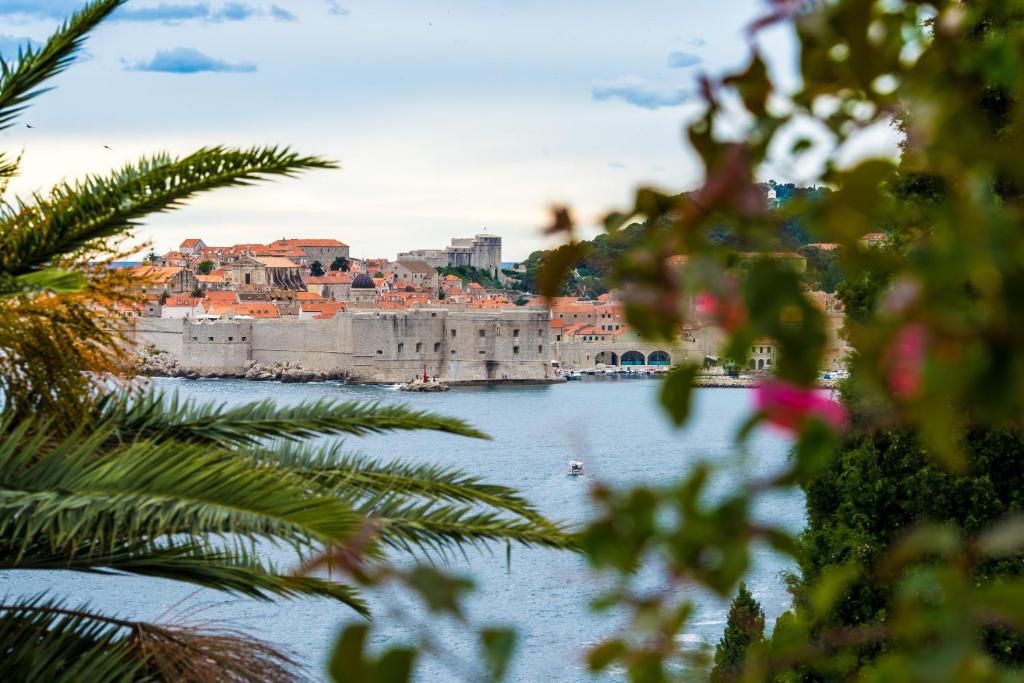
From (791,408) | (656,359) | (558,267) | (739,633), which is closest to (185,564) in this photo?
(558,267)

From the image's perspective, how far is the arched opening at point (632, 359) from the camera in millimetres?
61278

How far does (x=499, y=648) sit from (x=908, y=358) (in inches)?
11.0

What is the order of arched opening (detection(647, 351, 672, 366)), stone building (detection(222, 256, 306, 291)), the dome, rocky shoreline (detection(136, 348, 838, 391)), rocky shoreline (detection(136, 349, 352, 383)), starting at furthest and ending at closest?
1. stone building (detection(222, 256, 306, 291))
2. the dome
3. arched opening (detection(647, 351, 672, 366))
4. rocky shoreline (detection(136, 349, 352, 383))
5. rocky shoreline (detection(136, 348, 838, 391))

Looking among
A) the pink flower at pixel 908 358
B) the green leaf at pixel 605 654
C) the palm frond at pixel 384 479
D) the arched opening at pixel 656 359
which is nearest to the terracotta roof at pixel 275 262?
the arched opening at pixel 656 359

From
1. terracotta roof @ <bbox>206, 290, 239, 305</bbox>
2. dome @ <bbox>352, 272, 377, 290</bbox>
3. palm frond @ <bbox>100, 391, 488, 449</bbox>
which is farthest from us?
dome @ <bbox>352, 272, 377, 290</bbox>

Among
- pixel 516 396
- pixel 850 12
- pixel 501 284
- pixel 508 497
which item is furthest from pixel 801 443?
pixel 501 284

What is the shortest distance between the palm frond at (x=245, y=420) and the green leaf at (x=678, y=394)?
2.59m

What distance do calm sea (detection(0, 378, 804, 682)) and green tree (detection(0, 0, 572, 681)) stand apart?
0.26 meters

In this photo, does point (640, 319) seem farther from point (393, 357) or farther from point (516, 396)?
point (393, 357)

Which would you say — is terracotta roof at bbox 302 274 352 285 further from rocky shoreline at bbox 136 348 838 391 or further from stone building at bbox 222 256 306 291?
rocky shoreline at bbox 136 348 838 391

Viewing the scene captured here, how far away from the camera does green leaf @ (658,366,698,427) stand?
2.58 ft

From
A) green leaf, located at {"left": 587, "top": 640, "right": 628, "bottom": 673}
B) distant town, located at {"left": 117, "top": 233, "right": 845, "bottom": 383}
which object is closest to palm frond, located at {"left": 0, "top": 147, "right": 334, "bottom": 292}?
green leaf, located at {"left": 587, "top": 640, "right": 628, "bottom": 673}

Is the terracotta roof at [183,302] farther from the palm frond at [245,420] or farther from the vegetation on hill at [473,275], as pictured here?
the palm frond at [245,420]

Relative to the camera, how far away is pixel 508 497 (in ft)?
10.3
